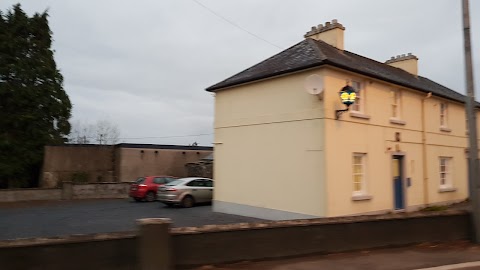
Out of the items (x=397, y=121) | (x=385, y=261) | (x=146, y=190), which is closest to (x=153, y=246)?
(x=385, y=261)

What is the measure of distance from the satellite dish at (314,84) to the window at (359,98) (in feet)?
7.41

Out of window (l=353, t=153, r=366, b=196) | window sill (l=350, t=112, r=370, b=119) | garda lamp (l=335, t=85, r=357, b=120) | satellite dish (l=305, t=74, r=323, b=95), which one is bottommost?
window (l=353, t=153, r=366, b=196)

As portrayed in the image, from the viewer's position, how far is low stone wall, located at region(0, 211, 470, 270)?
6.09 m

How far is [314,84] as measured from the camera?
1352 cm

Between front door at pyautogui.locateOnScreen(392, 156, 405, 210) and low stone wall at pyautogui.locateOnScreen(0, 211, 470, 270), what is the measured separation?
6.71 meters

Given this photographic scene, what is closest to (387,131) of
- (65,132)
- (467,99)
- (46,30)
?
(467,99)

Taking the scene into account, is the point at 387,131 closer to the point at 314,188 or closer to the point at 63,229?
the point at 314,188

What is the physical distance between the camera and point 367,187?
49.1ft

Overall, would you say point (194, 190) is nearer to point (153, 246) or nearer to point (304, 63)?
point (304, 63)

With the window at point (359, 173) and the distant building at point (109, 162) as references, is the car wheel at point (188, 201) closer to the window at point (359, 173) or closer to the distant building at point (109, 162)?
the window at point (359, 173)

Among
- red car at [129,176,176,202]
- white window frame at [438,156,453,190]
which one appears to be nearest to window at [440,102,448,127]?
white window frame at [438,156,453,190]

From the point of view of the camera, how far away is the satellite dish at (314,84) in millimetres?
13401

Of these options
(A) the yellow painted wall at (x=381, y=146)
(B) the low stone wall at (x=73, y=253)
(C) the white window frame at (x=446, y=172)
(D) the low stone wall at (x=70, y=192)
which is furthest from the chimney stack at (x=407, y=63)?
(B) the low stone wall at (x=73, y=253)

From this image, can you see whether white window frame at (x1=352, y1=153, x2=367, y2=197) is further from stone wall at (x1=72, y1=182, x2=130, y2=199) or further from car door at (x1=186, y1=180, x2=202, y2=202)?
stone wall at (x1=72, y1=182, x2=130, y2=199)
